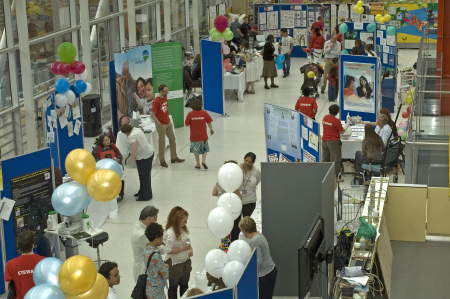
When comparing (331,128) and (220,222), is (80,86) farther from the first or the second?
(220,222)

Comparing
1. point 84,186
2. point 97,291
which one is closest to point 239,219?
point 84,186

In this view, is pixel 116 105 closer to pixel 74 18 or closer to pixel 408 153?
pixel 74 18

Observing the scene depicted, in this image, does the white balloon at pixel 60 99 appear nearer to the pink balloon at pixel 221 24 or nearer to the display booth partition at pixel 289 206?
the display booth partition at pixel 289 206

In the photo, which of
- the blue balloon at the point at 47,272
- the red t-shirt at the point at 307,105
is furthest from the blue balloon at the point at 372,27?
the blue balloon at the point at 47,272

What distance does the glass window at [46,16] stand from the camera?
1499 cm

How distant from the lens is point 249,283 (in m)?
7.16

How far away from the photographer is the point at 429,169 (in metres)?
12.5

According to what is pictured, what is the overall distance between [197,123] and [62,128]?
2300 mm

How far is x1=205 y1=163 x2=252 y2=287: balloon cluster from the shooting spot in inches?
324

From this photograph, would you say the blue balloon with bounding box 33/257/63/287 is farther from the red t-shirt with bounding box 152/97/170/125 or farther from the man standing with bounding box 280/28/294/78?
the man standing with bounding box 280/28/294/78

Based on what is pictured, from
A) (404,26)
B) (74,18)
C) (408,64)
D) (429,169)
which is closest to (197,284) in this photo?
(429,169)

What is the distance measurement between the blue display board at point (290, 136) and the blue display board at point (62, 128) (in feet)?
11.3

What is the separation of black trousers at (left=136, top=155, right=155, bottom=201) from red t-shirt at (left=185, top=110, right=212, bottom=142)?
1.49 metres

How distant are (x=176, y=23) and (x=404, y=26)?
8.88 metres
